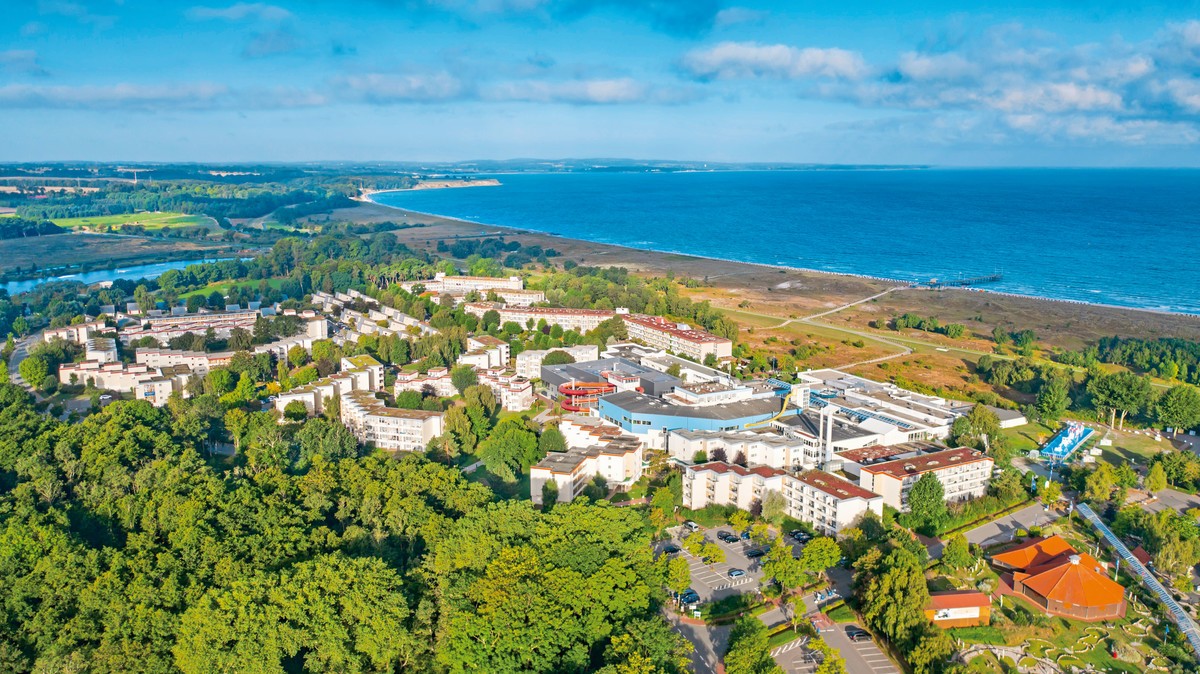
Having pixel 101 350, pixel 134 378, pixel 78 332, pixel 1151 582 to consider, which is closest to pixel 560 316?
pixel 134 378

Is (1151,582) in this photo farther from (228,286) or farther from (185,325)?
(228,286)

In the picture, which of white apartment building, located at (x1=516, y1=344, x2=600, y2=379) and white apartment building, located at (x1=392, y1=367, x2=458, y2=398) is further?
white apartment building, located at (x1=516, y1=344, x2=600, y2=379)

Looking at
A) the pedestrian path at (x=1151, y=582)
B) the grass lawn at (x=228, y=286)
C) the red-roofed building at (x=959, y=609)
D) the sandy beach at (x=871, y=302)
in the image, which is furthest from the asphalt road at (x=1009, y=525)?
the grass lawn at (x=228, y=286)

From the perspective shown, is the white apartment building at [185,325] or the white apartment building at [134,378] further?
the white apartment building at [185,325]

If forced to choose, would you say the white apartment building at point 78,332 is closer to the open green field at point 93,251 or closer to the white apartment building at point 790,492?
the open green field at point 93,251

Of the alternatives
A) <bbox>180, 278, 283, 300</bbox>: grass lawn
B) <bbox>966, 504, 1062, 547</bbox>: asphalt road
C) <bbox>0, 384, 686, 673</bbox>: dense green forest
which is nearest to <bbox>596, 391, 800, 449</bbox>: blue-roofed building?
<bbox>0, 384, 686, 673</bbox>: dense green forest

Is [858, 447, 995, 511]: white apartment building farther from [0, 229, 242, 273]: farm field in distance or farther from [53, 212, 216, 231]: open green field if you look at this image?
[53, 212, 216, 231]: open green field

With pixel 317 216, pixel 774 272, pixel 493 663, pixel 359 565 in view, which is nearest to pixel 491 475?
pixel 359 565

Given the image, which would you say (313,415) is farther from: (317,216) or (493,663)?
(317,216)
